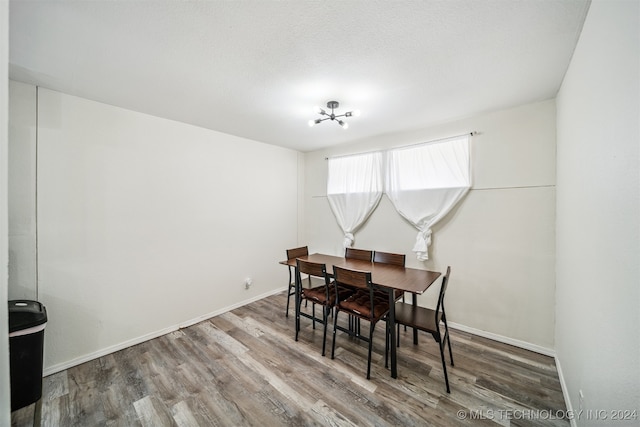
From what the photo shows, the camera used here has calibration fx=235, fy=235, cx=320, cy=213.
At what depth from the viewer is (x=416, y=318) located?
84.7 inches

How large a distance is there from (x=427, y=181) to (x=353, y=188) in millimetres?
1148

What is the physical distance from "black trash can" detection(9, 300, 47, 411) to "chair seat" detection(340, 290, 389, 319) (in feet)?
7.64

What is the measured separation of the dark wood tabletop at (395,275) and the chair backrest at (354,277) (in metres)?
0.11

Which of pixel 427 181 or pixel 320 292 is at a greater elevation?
pixel 427 181

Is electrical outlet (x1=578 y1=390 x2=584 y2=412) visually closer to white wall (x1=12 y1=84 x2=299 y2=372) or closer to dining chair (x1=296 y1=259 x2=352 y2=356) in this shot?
dining chair (x1=296 y1=259 x2=352 y2=356)

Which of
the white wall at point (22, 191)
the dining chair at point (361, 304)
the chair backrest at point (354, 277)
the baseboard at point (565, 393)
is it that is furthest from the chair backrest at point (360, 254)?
the white wall at point (22, 191)

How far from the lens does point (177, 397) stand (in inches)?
73.8

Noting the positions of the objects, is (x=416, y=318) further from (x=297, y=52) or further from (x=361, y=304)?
(x=297, y=52)

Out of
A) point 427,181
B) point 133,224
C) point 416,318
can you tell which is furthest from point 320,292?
point 133,224

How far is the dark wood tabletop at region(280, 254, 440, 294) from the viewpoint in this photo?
210 cm

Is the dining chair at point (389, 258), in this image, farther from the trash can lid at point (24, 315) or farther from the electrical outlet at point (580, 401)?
the trash can lid at point (24, 315)

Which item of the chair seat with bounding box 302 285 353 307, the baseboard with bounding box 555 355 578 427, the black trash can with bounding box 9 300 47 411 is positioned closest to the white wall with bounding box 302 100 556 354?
the baseboard with bounding box 555 355 578 427

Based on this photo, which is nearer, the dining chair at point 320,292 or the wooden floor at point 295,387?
the wooden floor at point 295,387

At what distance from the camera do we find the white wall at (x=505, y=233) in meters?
2.39
